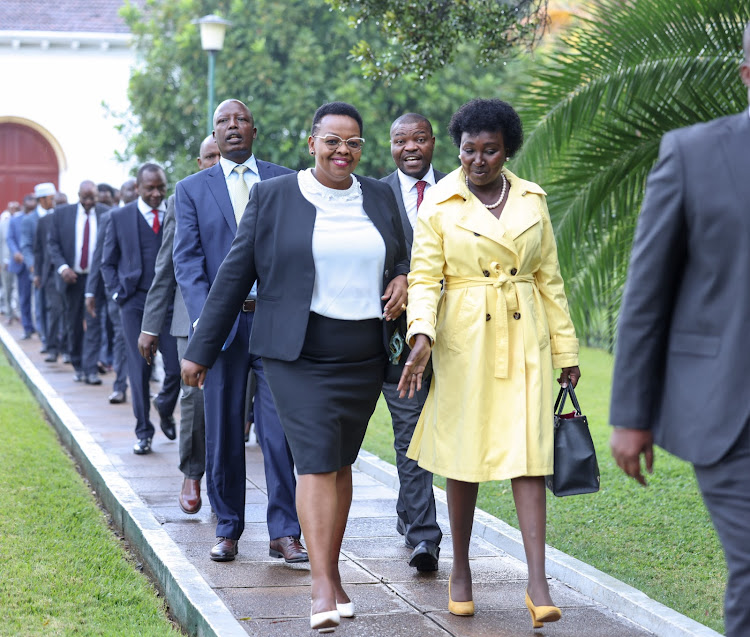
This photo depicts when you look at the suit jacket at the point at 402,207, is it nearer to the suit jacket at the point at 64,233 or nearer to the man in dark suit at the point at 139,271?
the man in dark suit at the point at 139,271

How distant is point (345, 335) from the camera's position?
5016 mm

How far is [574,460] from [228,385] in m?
2.00

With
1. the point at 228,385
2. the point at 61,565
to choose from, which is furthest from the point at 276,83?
the point at 61,565

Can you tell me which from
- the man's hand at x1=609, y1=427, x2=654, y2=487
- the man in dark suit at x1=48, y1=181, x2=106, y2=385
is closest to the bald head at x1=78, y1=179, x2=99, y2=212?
the man in dark suit at x1=48, y1=181, x2=106, y2=385

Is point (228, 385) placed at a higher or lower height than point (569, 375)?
lower

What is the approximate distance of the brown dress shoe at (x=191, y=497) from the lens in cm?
732

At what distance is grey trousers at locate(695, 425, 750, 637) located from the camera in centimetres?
314

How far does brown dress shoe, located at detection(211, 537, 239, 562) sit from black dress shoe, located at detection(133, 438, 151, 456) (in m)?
3.53

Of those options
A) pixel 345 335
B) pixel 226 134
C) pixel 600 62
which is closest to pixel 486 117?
pixel 345 335

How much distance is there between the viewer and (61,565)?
6066 millimetres

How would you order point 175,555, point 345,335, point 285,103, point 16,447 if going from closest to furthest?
1. point 345,335
2. point 175,555
3. point 16,447
4. point 285,103

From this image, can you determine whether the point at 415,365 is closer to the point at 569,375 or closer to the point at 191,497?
the point at 569,375

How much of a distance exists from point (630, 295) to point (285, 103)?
732 inches

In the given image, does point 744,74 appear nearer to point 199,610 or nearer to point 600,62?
point 199,610
